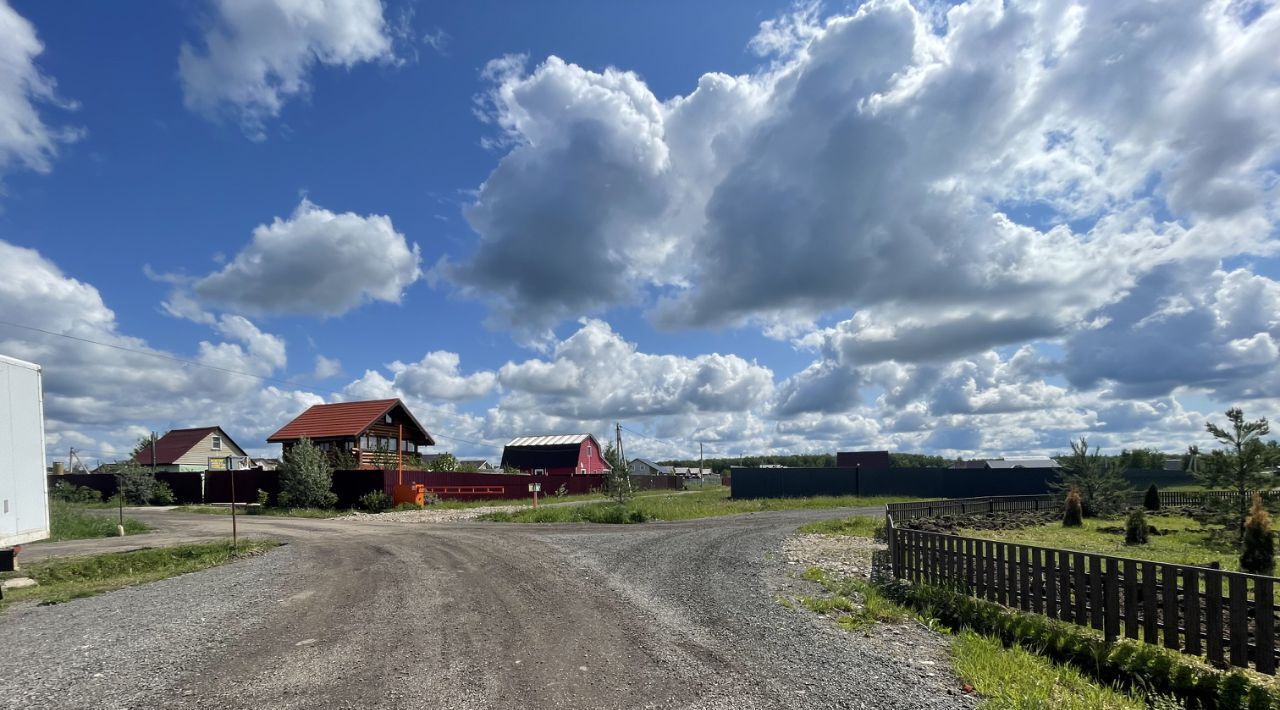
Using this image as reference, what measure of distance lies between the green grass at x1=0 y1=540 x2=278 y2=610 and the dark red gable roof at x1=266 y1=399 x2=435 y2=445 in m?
24.0

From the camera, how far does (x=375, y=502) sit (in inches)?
1296

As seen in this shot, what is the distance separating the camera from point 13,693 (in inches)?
242

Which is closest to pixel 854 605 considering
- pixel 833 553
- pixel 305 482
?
pixel 833 553

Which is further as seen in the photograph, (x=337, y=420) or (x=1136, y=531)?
(x=337, y=420)

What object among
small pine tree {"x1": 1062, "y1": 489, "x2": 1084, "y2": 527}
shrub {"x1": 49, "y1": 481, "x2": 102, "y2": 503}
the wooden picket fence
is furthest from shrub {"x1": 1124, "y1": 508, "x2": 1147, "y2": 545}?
shrub {"x1": 49, "y1": 481, "x2": 102, "y2": 503}

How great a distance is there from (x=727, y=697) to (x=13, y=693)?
20.8 ft

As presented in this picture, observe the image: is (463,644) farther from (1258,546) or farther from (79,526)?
(79,526)

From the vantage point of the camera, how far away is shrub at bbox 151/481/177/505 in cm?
4059

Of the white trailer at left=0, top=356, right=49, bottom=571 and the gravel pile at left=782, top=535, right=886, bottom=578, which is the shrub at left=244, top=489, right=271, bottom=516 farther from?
the gravel pile at left=782, top=535, right=886, bottom=578

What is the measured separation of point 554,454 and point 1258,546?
57.1 m

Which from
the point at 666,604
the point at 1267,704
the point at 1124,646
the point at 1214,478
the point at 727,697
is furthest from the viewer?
the point at 1214,478

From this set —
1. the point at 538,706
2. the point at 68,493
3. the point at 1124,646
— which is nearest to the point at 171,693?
the point at 538,706

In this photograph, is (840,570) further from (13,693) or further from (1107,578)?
(13,693)

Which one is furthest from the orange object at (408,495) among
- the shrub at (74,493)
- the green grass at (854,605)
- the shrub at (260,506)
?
the green grass at (854,605)
